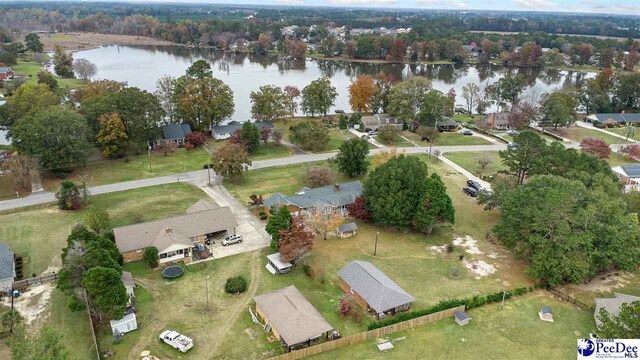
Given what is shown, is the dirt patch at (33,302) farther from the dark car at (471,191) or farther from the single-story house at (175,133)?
the dark car at (471,191)

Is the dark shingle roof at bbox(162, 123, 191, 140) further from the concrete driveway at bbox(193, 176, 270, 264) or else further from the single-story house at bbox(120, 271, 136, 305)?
the single-story house at bbox(120, 271, 136, 305)

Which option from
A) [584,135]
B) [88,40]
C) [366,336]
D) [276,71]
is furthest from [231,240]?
[88,40]

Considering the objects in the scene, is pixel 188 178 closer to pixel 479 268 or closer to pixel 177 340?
pixel 177 340

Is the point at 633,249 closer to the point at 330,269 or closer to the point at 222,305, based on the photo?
the point at 330,269

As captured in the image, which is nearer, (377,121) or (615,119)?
(377,121)

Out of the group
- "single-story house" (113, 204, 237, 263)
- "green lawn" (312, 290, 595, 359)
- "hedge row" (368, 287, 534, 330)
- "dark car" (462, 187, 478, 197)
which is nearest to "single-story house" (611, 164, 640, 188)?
"dark car" (462, 187, 478, 197)

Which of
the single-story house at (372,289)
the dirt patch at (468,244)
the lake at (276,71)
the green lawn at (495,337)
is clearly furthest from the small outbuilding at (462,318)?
the lake at (276,71)
